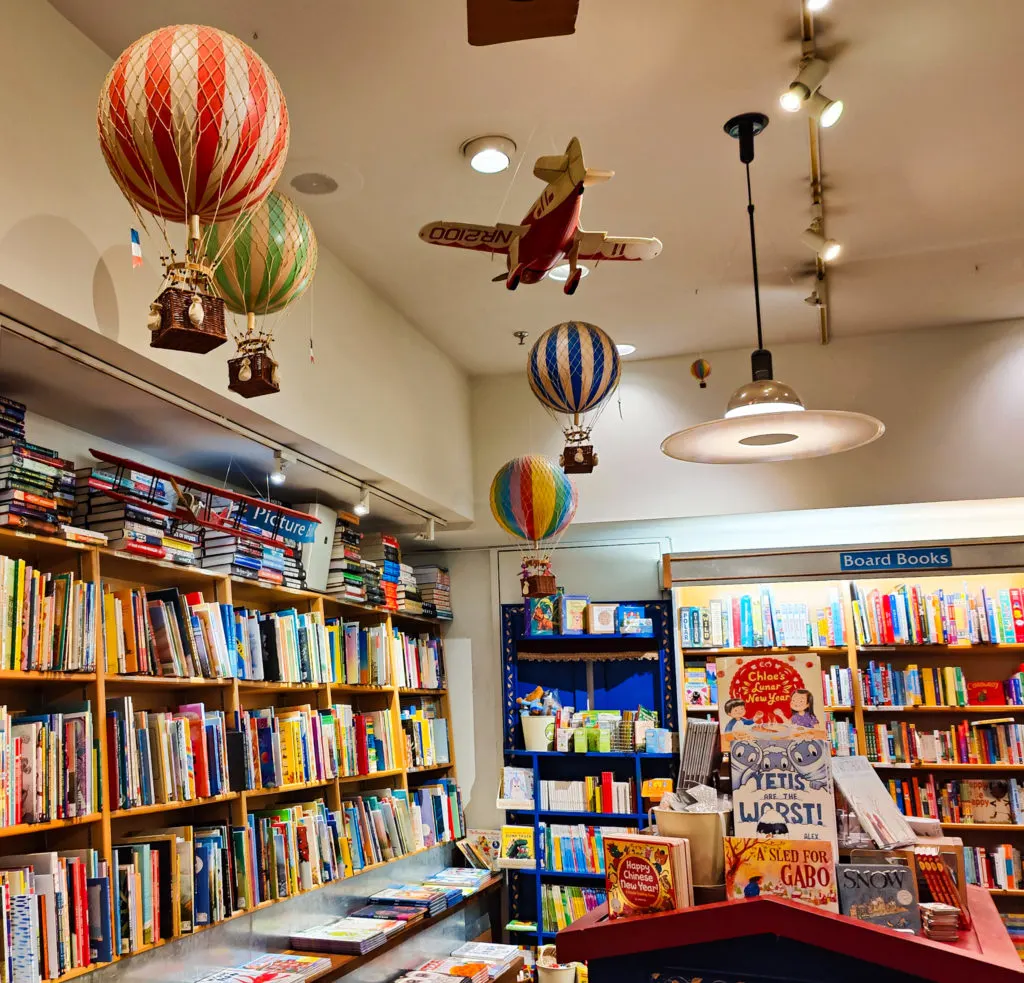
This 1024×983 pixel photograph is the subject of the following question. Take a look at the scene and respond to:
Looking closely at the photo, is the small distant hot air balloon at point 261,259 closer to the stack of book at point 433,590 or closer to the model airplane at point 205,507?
the model airplane at point 205,507

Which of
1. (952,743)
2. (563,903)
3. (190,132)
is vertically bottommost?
(563,903)

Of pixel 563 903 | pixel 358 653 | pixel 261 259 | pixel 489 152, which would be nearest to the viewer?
pixel 261 259

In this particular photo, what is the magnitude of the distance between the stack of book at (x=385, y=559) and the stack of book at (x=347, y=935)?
1631 mm

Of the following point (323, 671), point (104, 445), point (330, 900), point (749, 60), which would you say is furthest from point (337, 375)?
point (330, 900)

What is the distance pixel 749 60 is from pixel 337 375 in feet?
6.70

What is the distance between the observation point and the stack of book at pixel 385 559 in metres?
5.22

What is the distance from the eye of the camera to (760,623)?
218 inches

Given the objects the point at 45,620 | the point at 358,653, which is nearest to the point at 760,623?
the point at 358,653

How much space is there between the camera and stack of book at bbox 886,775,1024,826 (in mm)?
5039

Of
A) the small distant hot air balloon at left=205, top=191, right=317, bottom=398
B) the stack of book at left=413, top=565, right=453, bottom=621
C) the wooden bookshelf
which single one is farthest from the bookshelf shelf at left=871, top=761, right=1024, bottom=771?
the small distant hot air balloon at left=205, top=191, right=317, bottom=398

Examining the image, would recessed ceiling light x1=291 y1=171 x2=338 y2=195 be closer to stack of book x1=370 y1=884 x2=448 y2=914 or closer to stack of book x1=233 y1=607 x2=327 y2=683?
stack of book x1=233 y1=607 x2=327 y2=683

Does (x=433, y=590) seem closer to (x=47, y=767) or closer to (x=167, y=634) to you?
(x=167, y=634)

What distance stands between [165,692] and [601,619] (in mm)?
2711

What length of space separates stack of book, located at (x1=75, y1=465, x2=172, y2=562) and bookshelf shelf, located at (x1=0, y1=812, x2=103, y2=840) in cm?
85
